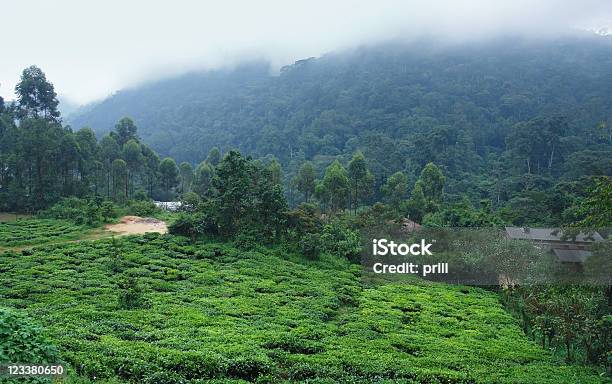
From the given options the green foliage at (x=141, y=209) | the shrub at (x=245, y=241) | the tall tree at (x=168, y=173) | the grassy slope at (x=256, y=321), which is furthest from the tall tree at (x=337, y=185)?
the tall tree at (x=168, y=173)

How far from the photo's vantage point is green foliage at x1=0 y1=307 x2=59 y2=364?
921cm

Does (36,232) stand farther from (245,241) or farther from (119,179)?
(119,179)

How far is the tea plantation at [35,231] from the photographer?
30.3 metres

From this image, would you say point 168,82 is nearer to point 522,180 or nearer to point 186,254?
point 522,180

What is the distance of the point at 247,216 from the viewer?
112 ft

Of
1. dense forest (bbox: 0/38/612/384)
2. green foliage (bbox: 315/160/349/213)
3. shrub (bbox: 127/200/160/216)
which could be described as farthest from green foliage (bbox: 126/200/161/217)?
green foliage (bbox: 315/160/349/213)

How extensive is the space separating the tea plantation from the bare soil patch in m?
2.62

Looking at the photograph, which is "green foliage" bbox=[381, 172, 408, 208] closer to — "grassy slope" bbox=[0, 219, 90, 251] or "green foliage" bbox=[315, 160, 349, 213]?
"green foliage" bbox=[315, 160, 349, 213]

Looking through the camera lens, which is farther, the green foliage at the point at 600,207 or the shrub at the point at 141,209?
the shrub at the point at 141,209

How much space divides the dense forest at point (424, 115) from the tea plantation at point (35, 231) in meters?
38.7

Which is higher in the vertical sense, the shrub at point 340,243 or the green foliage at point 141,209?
the green foliage at point 141,209

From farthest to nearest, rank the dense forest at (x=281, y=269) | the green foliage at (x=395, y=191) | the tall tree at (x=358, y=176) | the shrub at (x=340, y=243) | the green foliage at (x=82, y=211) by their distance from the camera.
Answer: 1. the green foliage at (x=395, y=191)
2. the tall tree at (x=358, y=176)
3. the green foliage at (x=82, y=211)
4. the shrub at (x=340, y=243)
5. the dense forest at (x=281, y=269)

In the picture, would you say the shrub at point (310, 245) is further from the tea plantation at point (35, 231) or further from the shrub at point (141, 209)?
the shrub at point (141, 209)

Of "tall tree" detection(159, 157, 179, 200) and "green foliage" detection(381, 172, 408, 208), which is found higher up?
"tall tree" detection(159, 157, 179, 200)
